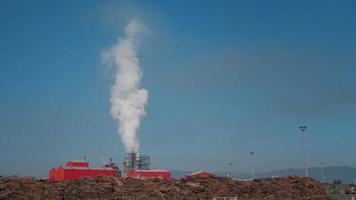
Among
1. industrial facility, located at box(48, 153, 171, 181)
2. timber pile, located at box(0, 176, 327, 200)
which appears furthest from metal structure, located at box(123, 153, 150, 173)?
timber pile, located at box(0, 176, 327, 200)

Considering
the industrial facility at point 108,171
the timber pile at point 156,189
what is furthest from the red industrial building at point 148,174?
the timber pile at point 156,189

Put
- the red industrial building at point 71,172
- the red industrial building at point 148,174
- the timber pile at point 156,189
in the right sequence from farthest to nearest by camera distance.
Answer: the red industrial building at point 148,174, the red industrial building at point 71,172, the timber pile at point 156,189

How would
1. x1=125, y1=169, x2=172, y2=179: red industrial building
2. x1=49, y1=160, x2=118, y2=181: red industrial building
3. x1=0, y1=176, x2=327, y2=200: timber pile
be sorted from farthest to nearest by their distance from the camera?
x1=125, y1=169, x2=172, y2=179: red industrial building → x1=49, y1=160, x2=118, y2=181: red industrial building → x1=0, y1=176, x2=327, y2=200: timber pile

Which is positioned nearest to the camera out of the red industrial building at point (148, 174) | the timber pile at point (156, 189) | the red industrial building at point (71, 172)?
the timber pile at point (156, 189)

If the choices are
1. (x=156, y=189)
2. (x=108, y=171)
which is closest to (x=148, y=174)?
(x=108, y=171)

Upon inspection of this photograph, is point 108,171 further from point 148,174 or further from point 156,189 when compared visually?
point 156,189

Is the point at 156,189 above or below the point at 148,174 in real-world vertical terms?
below

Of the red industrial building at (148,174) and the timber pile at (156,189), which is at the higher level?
the red industrial building at (148,174)

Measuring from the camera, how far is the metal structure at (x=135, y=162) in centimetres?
10536

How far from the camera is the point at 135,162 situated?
106m

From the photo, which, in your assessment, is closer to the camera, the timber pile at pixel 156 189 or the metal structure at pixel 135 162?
the timber pile at pixel 156 189

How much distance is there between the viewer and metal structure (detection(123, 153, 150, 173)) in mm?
→ 105356

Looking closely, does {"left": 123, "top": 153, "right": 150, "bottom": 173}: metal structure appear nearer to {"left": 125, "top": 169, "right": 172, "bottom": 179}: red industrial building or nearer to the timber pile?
{"left": 125, "top": 169, "right": 172, "bottom": 179}: red industrial building

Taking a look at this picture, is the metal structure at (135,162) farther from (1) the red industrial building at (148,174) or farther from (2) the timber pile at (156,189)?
(2) the timber pile at (156,189)
